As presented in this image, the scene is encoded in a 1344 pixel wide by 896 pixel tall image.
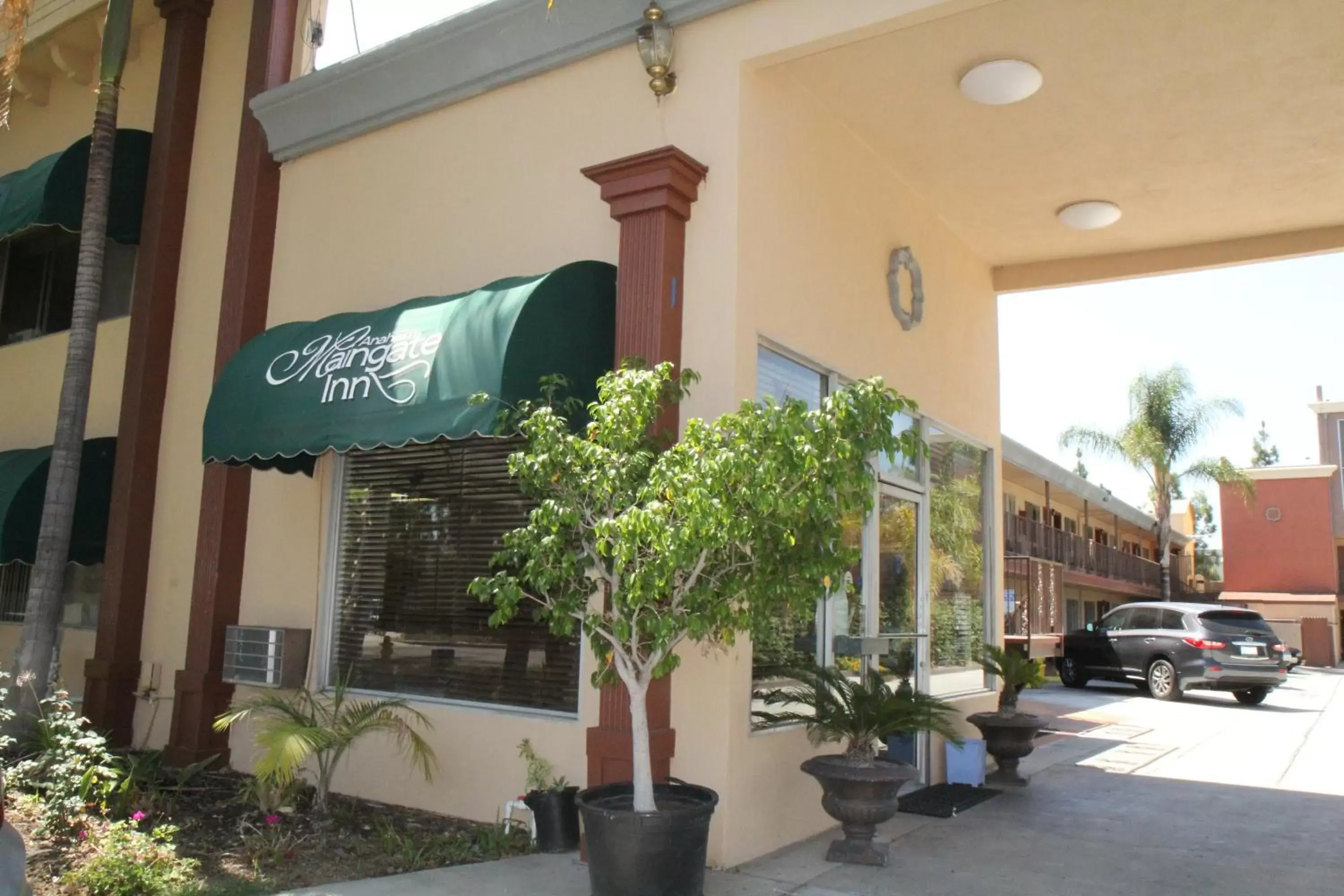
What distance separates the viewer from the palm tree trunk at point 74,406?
8.38m

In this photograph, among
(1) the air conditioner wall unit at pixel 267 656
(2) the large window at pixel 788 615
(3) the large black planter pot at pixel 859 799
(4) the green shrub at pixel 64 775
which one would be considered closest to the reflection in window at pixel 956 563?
(2) the large window at pixel 788 615

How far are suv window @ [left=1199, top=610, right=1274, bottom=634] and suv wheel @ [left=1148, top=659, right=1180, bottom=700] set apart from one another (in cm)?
93

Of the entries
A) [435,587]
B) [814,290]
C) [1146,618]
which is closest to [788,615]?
[814,290]

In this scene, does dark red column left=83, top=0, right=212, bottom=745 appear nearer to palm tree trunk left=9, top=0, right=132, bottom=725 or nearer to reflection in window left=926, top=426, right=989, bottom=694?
palm tree trunk left=9, top=0, right=132, bottom=725

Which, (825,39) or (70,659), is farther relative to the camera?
(70,659)

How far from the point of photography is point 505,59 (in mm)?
7918

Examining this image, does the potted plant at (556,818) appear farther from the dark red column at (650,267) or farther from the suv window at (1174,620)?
the suv window at (1174,620)

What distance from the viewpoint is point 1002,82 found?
23.7ft

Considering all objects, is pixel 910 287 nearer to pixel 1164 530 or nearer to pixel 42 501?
pixel 42 501

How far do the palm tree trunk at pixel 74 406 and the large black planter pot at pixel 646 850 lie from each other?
519 cm

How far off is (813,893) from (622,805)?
3.78 ft

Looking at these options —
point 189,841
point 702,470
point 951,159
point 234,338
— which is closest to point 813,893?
point 702,470

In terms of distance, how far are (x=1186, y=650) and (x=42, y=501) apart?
1645cm

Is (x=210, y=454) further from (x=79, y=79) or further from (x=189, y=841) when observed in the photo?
(x=79, y=79)
